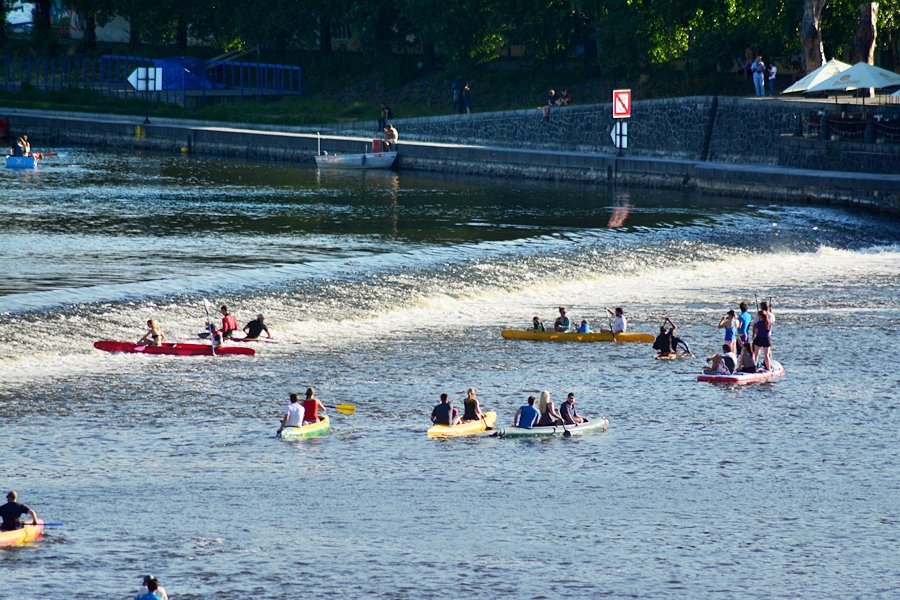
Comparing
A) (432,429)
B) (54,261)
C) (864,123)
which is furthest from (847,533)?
(864,123)

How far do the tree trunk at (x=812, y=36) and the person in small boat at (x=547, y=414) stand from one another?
131 ft

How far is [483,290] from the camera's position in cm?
4053

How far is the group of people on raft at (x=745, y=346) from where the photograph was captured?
1278 inches

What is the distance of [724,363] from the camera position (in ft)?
107

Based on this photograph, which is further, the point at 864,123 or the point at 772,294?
the point at 864,123

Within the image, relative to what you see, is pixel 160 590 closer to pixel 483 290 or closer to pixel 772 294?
pixel 483 290

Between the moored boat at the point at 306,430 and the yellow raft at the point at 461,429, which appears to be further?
the yellow raft at the point at 461,429

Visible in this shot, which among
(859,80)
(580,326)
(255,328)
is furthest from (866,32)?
(255,328)

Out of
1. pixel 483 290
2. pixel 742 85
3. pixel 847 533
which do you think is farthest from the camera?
pixel 742 85

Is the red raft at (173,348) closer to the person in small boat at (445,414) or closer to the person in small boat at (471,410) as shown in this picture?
the person in small boat at (445,414)

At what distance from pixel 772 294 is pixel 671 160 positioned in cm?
2361

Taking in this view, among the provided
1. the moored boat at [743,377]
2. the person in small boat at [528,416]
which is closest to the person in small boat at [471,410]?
the person in small boat at [528,416]

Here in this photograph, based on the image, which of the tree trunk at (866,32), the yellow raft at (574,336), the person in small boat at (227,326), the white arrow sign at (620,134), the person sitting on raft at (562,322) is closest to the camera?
the person in small boat at (227,326)

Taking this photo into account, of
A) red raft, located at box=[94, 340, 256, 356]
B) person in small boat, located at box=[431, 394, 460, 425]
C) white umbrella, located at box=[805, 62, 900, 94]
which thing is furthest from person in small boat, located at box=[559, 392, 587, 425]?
white umbrella, located at box=[805, 62, 900, 94]
